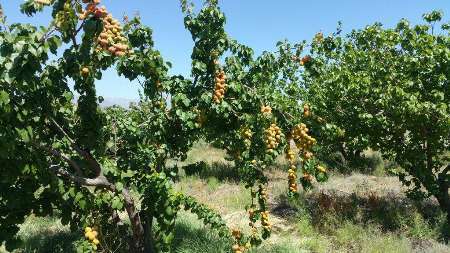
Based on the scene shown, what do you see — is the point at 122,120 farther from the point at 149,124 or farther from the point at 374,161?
the point at 374,161

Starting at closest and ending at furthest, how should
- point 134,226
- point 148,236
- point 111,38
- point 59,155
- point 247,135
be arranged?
point 111,38
point 59,155
point 247,135
point 134,226
point 148,236

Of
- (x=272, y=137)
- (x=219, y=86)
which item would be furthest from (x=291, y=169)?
(x=219, y=86)

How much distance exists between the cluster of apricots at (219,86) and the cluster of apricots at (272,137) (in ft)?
2.42

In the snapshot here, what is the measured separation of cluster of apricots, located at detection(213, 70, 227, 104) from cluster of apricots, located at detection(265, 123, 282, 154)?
74cm

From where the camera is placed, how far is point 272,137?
5.34 m

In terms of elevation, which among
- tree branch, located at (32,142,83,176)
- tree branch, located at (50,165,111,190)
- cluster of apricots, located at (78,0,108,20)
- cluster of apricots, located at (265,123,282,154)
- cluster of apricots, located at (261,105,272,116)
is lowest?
tree branch, located at (50,165,111,190)

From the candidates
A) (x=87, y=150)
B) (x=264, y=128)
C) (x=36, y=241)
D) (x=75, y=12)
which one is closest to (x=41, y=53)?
(x=75, y=12)

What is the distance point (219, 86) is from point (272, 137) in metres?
0.95

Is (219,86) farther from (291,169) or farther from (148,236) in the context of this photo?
(148,236)

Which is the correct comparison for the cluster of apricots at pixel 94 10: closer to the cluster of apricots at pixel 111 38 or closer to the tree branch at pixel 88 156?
the cluster of apricots at pixel 111 38

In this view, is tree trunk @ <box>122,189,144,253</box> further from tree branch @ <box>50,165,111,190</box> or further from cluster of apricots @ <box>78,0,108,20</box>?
cluster of apricots @ <box>78,0,108,20</box>

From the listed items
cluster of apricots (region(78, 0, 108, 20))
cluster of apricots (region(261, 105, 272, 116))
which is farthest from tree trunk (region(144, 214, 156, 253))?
cluster of apricots (region(78, 0, 108, 20))

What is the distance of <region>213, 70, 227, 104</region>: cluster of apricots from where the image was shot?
18.8ft

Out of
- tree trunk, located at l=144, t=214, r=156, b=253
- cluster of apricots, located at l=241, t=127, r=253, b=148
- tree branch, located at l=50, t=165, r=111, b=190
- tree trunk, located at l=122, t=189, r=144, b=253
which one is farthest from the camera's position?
tree trunk, located at l=144, t=214, r=156, b=253
